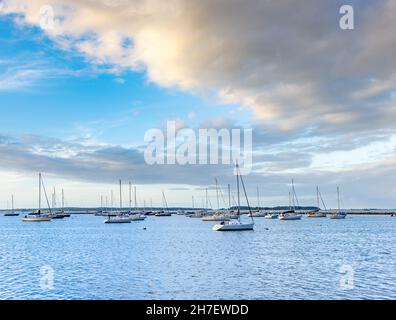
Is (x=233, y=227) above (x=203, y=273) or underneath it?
underneath

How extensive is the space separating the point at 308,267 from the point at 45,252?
44.3 metres

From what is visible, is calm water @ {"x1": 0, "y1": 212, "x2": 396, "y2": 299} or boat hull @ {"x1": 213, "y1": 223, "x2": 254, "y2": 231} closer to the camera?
calm water @ {"x1": 0, "y1": 212, "x2": 396, "y2": 299}

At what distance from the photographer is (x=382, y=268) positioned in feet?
153

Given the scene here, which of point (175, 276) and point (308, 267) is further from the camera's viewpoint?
point (308, 267)

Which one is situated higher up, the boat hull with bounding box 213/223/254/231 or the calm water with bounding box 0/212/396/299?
the calm water with bounding box 0/212/396/299

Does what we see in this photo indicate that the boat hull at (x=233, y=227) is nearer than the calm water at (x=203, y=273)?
No

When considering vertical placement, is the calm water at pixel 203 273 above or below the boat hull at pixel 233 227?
above

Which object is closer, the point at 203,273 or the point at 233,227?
the point at 203,273
